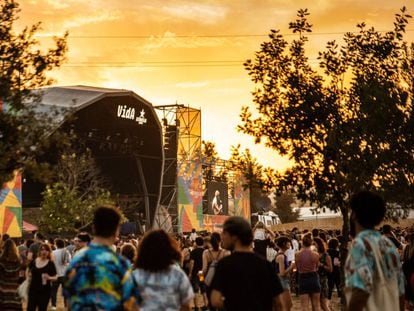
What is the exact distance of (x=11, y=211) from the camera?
42.5 metres

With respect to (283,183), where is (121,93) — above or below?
above

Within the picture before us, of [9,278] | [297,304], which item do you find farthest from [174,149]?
[9,278]

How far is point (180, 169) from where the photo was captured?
205 ft

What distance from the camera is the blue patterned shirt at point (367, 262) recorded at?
6113 millimetres

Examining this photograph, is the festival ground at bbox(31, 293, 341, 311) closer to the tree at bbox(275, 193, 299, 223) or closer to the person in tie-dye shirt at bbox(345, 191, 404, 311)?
the person in tie-dye shirt at bbox(345, 191, 404, 311)

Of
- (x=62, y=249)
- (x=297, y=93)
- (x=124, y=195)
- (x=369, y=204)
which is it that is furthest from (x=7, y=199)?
(x=369, y=204)

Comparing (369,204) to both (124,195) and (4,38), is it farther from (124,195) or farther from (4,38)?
(124,195)

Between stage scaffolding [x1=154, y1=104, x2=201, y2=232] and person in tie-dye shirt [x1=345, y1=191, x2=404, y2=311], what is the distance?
53691 mm

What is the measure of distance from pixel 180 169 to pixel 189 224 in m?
4.05

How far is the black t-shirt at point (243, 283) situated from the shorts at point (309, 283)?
990 centimetres

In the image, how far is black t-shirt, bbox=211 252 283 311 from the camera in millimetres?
6793

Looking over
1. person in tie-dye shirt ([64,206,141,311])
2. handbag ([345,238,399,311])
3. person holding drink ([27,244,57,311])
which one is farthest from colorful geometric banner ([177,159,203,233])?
handbag ([345,238,399,311])

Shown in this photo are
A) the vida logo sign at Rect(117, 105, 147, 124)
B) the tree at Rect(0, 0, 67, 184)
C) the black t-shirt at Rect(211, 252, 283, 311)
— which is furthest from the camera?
the vida logo sign at Rect(117, 105, 147, 124)

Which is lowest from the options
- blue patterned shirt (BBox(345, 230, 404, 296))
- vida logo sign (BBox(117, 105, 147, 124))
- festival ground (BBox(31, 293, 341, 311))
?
festival ground (BBox(31, 293, 341, 311))
